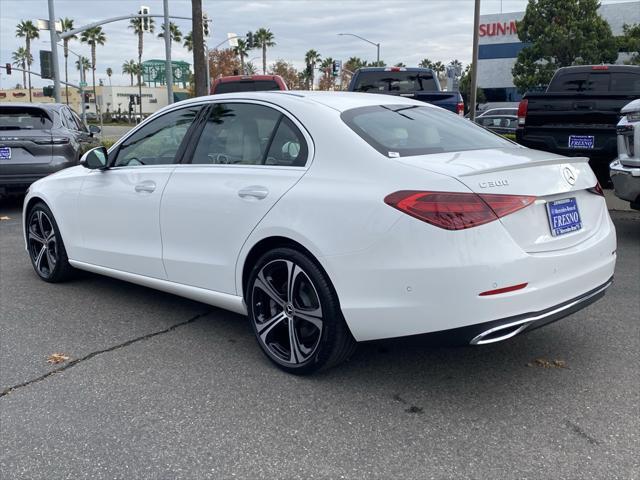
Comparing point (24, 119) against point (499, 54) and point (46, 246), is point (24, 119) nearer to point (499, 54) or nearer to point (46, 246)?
point (46, 246)

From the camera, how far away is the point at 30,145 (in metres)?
9.72

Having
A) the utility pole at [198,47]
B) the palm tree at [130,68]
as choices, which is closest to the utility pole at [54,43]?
the utility pole at [198,47]

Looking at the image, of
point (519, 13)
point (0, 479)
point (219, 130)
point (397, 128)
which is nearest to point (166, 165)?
point (219, 130)

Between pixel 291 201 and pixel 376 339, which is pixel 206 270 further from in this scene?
pixel 376 339

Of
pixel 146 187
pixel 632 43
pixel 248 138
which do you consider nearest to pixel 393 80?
pixel 146 187

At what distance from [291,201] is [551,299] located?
144 centimetres

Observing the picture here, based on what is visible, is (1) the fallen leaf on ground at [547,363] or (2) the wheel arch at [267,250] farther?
(1) the fallen leaf on ground at [547,363]

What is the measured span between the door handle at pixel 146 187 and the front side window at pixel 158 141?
0.18 meters

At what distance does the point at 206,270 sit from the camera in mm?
4109

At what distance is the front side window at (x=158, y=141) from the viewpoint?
4.57 meters

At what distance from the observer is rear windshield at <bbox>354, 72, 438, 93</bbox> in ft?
42.5

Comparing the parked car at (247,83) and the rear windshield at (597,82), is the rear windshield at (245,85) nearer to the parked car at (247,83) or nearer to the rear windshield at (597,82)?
the parked car at (247,83)

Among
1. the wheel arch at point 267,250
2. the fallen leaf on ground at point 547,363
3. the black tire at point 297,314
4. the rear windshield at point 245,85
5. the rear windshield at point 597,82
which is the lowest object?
the fallen leaf on ground at point 547,363

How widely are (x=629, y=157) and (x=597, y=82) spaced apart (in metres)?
4.31
